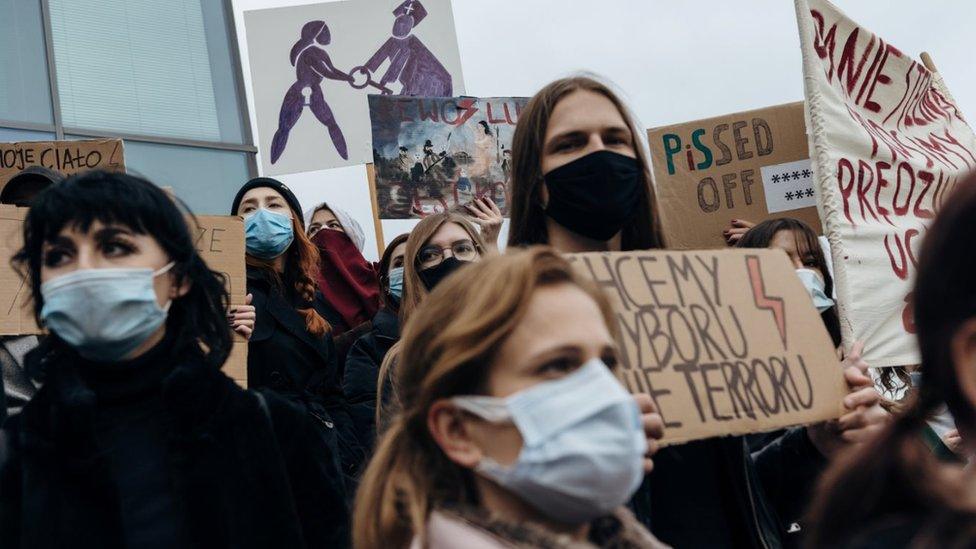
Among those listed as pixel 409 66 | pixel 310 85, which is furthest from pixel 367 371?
pixel 409 66

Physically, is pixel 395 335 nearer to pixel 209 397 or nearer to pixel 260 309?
pixel 260 309

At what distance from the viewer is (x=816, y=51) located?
4.48m

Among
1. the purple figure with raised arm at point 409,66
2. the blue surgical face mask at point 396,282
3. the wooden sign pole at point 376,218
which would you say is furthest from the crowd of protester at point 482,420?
the purple figure with raised arm at point 409,66

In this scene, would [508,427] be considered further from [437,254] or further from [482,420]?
[437,254]

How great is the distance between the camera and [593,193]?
111 inches

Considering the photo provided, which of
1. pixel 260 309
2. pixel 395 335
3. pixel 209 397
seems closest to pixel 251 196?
pixel 260 309

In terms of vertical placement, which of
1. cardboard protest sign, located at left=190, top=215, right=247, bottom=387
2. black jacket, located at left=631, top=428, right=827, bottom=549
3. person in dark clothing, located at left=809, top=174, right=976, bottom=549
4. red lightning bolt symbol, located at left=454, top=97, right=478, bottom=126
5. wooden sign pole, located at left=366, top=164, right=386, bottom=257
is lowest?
black jacket, located at left=631, top=428, right=827, bottom=549

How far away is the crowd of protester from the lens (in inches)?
65.2

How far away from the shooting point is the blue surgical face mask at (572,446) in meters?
1.94

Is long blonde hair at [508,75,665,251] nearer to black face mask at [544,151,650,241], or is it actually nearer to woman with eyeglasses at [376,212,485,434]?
black face mask at [544,151,650,241]

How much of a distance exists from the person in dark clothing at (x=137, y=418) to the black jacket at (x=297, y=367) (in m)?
1.75

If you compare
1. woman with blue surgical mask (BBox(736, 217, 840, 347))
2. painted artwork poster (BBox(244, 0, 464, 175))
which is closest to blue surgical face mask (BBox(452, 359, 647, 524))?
woman with blue surgical mask (BBox(736, 217, 840, 347))

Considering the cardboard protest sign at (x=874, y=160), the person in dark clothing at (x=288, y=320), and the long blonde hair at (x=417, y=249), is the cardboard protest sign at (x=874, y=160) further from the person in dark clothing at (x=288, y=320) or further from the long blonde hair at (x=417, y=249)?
the person in dark clothing at (x=288, y=320)

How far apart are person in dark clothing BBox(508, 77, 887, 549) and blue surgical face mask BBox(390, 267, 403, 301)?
2.15 meters
